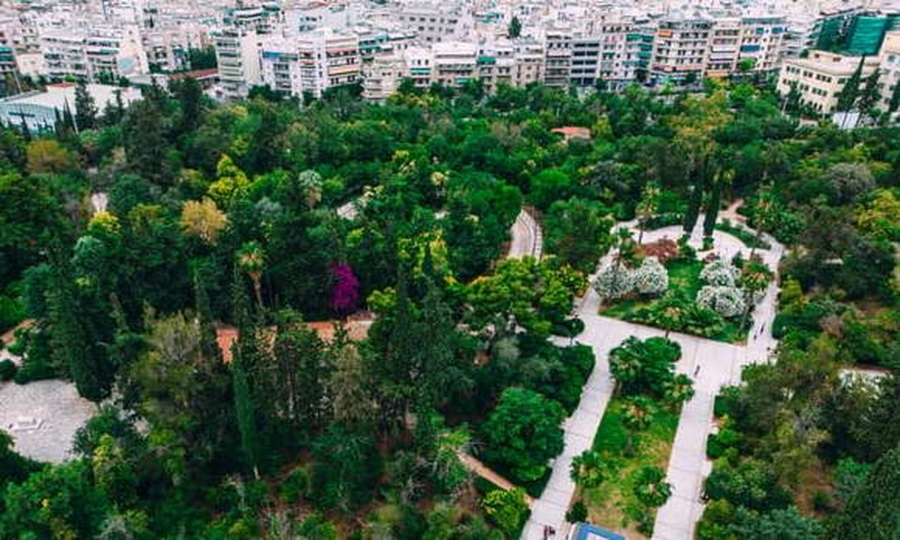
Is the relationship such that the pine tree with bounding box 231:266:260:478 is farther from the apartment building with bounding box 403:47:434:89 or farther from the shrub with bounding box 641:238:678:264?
the apartment building with bounding box 403:47:434:89

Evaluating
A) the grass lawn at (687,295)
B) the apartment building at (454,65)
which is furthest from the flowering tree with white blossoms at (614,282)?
the apartment building at (454,65)

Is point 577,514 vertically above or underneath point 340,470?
underneath

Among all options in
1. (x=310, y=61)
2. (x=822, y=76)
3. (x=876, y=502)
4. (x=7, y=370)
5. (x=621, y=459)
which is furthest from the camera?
(x=310, y=61)

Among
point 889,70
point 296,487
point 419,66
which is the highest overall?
point 889,70

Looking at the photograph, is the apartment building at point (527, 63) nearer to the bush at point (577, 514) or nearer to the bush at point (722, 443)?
the bush at point (722, 443)

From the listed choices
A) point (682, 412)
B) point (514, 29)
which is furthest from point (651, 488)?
point (514, 29)

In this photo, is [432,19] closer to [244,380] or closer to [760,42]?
[760,42]

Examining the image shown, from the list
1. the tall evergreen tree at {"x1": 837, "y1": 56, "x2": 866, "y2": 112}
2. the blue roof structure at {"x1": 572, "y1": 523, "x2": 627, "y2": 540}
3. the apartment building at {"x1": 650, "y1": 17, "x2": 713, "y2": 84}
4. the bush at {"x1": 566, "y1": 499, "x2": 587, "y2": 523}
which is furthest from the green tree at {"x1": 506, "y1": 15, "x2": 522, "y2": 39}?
the blue roof structure at {"x1": 572, "y1": 523, "x2": 627, "y2": 540}
